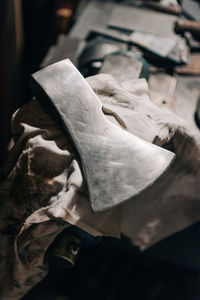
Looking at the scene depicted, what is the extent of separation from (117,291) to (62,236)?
3.15 ft

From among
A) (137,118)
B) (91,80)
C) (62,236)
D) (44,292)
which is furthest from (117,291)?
(91,80)

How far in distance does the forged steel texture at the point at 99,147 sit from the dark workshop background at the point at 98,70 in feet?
2.49

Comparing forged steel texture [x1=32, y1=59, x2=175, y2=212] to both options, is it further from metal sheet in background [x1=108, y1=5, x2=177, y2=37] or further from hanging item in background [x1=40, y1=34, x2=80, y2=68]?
metal sheet in background [x1=108, y1=5, x2=177, y2=37]

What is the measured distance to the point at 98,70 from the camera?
1.94 metres

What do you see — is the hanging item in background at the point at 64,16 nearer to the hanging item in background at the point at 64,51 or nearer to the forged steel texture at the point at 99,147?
the hanging item in background at the point at 64,51

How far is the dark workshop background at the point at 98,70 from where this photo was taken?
6.30 feet

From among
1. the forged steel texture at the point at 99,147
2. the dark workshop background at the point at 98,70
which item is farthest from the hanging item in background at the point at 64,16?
the forged steel texture at the point at 99,147

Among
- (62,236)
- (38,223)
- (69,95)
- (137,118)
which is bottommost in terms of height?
(62,236)

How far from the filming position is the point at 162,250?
6.26ft

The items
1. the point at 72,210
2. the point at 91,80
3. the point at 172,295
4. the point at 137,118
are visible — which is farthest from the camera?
the point at 172,295

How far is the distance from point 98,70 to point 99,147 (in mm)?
958

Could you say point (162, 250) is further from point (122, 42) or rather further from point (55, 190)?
point (122, 42)

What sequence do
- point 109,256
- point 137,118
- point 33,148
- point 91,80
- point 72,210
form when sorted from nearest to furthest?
point 72,210, point 33,148, point 137,118, point 91,80, point 109,256

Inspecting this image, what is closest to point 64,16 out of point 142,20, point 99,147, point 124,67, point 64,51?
point 142,20
